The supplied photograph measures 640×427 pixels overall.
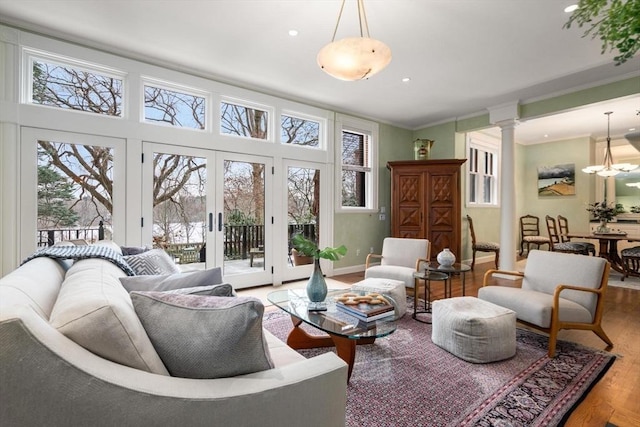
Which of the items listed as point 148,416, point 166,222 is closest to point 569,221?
point 166,222

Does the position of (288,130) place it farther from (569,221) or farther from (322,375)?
(569,221)

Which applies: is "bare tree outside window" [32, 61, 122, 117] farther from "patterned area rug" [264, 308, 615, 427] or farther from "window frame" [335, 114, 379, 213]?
"patterned area rug" [264, 308, 615, 427]

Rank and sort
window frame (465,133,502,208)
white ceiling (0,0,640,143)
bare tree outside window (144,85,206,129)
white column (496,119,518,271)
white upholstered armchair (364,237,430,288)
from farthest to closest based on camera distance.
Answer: window frame (465,133,502,208) < white column (496,119,518,271) < bare tree outside window (144,85,206,129) < white upholstered armchair (364,237,430,288) < white ceiling (0,0,640,143)

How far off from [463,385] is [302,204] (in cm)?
361

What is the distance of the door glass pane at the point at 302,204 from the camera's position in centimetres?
505

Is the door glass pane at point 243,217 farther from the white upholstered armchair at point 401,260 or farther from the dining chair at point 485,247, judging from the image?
the dining chair at point 485,247

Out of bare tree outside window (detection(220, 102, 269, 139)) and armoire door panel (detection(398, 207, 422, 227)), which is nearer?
bare tree outside window (detection(220, 102, 269, 139))

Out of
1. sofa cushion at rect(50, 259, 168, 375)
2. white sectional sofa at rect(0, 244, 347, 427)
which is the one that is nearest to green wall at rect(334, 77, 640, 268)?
white sectional sofa at rect(0, 244, 347, 427)

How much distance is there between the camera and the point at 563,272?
2.79 m

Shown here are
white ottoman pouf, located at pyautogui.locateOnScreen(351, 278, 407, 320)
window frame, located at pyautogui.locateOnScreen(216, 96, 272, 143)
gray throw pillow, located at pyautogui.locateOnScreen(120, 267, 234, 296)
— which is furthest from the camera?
window frame, located at pyautogui.locateOnScreen(216, 96, 272, 143)

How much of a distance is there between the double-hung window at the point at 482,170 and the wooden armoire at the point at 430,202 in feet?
3.98

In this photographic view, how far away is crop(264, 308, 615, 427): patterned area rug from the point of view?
1758 mm

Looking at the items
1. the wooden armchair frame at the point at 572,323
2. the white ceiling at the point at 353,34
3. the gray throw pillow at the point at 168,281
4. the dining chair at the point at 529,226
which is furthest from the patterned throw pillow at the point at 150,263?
the dining chair at the point at 529,226

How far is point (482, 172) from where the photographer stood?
23.0 ft
